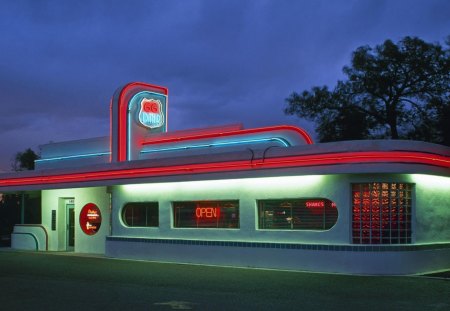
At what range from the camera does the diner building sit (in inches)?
601

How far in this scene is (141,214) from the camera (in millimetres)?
20531

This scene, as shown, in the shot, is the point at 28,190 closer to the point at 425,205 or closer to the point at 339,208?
the point at 339,208

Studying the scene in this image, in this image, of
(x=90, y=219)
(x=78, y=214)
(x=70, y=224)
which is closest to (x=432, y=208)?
(x=90, y=219)

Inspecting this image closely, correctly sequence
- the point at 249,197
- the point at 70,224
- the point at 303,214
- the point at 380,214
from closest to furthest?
the point at 380,214 → the point at 303,214 → the point at 249,197 → the point at 70,224

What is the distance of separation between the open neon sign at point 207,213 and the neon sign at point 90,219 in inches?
220

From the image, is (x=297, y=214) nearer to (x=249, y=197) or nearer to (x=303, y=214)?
(x=303, y=214)

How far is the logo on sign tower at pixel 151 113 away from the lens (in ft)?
75.5

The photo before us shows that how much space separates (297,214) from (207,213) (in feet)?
10.8

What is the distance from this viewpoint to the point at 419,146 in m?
15.2

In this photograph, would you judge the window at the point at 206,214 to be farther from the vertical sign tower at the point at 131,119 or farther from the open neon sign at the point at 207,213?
the vertical sign tower at the point at 131,119

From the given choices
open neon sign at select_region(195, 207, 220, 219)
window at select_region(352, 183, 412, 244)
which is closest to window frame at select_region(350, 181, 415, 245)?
window at select_region(352, 183, 412, 244)

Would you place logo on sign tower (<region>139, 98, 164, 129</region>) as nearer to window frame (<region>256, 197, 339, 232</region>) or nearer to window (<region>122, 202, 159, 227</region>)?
window (<region>122, 202, 159, 227</region>)

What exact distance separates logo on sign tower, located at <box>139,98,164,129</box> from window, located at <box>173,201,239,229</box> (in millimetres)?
4730

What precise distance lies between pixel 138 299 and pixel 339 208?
633 cm
